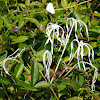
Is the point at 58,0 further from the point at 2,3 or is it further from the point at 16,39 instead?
the point at 16,39

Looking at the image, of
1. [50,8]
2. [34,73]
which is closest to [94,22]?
[50,8]

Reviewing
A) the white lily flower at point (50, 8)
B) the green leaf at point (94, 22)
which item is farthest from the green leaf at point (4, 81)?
the green leaf at point (94, 22)

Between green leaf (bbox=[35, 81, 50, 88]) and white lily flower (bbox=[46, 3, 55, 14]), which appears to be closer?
green leaf (bbox=[35, 81, 50, 88])

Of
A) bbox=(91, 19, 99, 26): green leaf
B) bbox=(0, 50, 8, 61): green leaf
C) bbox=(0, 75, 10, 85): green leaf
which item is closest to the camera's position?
bbox=(0, 75, 10, 85): green leaf

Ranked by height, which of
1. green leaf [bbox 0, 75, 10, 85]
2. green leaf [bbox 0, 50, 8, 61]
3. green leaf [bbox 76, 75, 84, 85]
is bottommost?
green leaf [bbox 76, 75, 84, 85]

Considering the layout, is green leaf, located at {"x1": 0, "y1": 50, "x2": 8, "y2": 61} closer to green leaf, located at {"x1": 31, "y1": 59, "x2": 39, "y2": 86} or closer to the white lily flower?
green leaf, located at {"x1": 31, "y1": 59, "x2": 39, "y2": 86}

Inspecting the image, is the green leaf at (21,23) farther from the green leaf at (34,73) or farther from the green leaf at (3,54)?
the green leaf at (34,73)

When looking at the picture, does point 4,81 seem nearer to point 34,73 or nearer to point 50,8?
point 34,73

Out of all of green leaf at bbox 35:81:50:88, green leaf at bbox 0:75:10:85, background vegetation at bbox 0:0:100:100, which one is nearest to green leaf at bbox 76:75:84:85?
background vegetation at bbox 0:0:100:100

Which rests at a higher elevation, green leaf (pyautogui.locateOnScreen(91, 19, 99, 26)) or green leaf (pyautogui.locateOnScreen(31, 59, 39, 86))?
green leaf (pyautogui.locateOnScreen(91, 19, 99, 26))

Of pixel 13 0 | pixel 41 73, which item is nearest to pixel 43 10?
pixel 13 0
